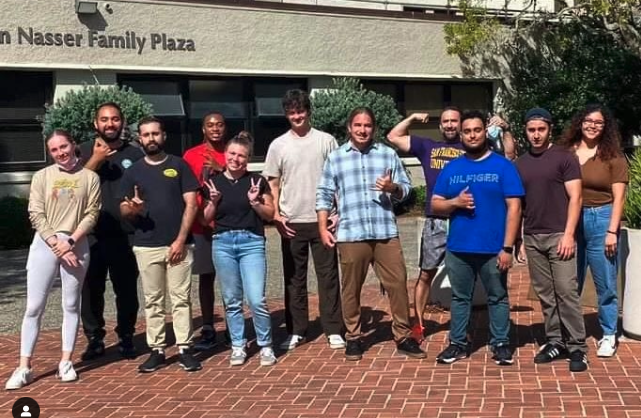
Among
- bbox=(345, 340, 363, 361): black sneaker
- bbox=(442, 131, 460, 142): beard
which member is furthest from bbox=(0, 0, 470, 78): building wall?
bbox=(345, 340, 363, 361): black sneaker

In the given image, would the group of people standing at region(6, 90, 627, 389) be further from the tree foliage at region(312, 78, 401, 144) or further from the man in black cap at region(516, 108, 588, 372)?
the tree foliage at region(312, 78, 401, 144)

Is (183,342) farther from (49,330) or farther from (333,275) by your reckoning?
(49,330)

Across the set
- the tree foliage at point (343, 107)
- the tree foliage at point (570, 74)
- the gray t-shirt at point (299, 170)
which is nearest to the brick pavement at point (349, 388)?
the gray t-shirt at point (299, 170)

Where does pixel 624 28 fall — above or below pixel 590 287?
above

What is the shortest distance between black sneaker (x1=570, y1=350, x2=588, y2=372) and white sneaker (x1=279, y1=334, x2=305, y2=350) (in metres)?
2.23

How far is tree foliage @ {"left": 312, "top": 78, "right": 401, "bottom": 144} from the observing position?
18.0 meters

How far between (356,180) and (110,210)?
76.4 inches

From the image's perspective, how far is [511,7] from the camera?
80.2 ft

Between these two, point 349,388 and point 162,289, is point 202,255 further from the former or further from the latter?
point 349,388

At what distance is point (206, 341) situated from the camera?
24.1 ft

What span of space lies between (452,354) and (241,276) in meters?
1.70

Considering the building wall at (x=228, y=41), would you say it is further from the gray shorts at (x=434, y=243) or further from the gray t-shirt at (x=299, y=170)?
the gray shorts at (x=434, y=243)

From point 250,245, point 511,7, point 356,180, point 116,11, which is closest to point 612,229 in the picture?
point 356,180

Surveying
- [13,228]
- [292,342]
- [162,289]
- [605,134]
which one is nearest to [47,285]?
[162,289]
